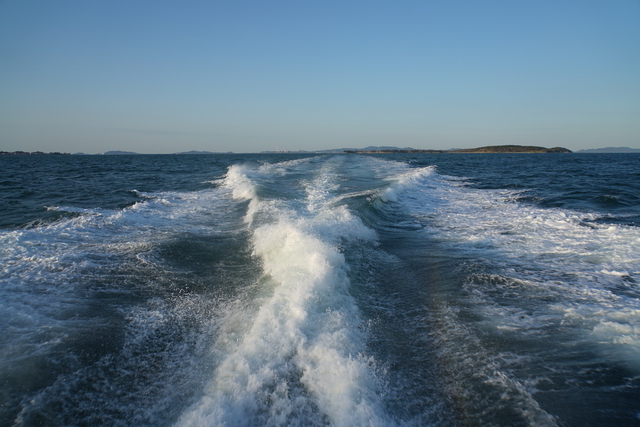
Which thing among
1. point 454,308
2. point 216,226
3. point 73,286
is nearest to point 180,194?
point 216,226

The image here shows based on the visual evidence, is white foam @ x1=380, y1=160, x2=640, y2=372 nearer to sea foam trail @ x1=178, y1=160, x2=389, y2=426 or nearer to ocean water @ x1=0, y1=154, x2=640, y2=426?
ocean water @ x1=0, y1=154, x2=640, y2=426

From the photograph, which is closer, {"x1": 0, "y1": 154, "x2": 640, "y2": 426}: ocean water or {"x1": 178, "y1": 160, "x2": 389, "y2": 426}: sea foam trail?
{"x1": 178, "y1": 160, "x2": 389, "y2": 426}: sea foam trail

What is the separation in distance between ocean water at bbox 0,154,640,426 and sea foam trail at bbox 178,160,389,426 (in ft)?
0.06

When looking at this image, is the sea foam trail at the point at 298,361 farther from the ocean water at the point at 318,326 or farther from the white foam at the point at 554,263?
the white foam at the point at 554,263

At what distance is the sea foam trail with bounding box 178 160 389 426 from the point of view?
2.60 m

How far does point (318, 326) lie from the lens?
376 cm

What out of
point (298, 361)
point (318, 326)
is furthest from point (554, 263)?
point (298, 361)

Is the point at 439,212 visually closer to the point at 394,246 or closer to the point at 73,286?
the point at 394,246

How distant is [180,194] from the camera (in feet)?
48.9

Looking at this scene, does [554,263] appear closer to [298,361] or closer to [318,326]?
[318,326]

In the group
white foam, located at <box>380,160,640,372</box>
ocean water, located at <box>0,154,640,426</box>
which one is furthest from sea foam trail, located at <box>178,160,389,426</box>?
white foam, located at <box>380,160,640,372</box>

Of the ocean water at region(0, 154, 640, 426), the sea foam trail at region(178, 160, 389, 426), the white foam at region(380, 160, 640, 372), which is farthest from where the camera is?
the white foam at region(380, 160, 640, 372)

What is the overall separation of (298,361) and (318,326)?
645 millimetres

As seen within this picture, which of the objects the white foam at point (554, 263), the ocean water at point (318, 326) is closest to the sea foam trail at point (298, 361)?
the ocean water at point (318, 326)
